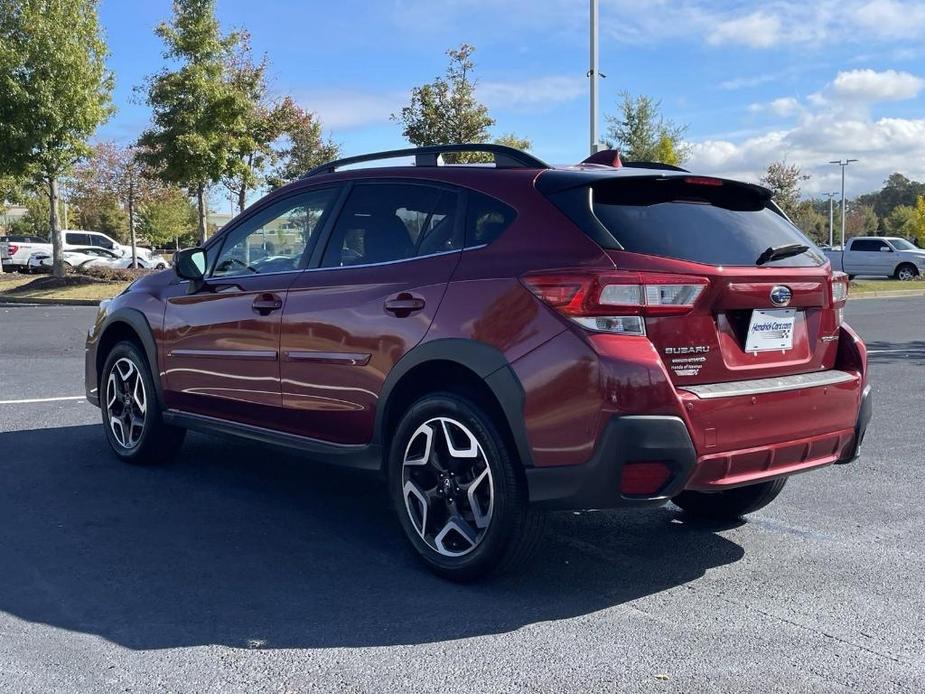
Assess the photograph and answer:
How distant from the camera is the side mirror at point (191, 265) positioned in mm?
5656

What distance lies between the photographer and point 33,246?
139 ft

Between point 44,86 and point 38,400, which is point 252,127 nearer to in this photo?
point 44,86

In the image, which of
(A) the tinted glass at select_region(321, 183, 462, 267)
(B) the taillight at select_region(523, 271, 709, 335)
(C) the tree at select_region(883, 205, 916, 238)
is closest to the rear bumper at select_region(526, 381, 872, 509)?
(B) the taillight at select_region(523, 271, 709, 335)

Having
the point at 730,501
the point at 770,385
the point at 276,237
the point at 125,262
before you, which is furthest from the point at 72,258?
the point at 770,385

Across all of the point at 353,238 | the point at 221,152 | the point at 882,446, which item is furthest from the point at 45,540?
the point at 221,152

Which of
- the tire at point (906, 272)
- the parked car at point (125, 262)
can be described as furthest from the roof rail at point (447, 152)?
the parked car at point (125, 262)

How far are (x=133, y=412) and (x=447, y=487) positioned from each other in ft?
9.61

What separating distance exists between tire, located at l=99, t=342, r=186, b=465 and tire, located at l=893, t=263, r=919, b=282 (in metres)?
37.0

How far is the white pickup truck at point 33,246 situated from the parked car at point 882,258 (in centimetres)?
3125

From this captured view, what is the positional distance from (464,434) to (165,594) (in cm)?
135

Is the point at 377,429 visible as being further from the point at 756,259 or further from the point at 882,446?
the point at 882,446

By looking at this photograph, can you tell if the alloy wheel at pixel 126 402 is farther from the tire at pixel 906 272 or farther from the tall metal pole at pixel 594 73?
the tire at pixel 906 272

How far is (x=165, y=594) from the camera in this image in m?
3.92

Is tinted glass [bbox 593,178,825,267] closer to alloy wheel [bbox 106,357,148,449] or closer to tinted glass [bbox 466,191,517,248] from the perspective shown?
tinted glass [bbox 466,191,517,248]
